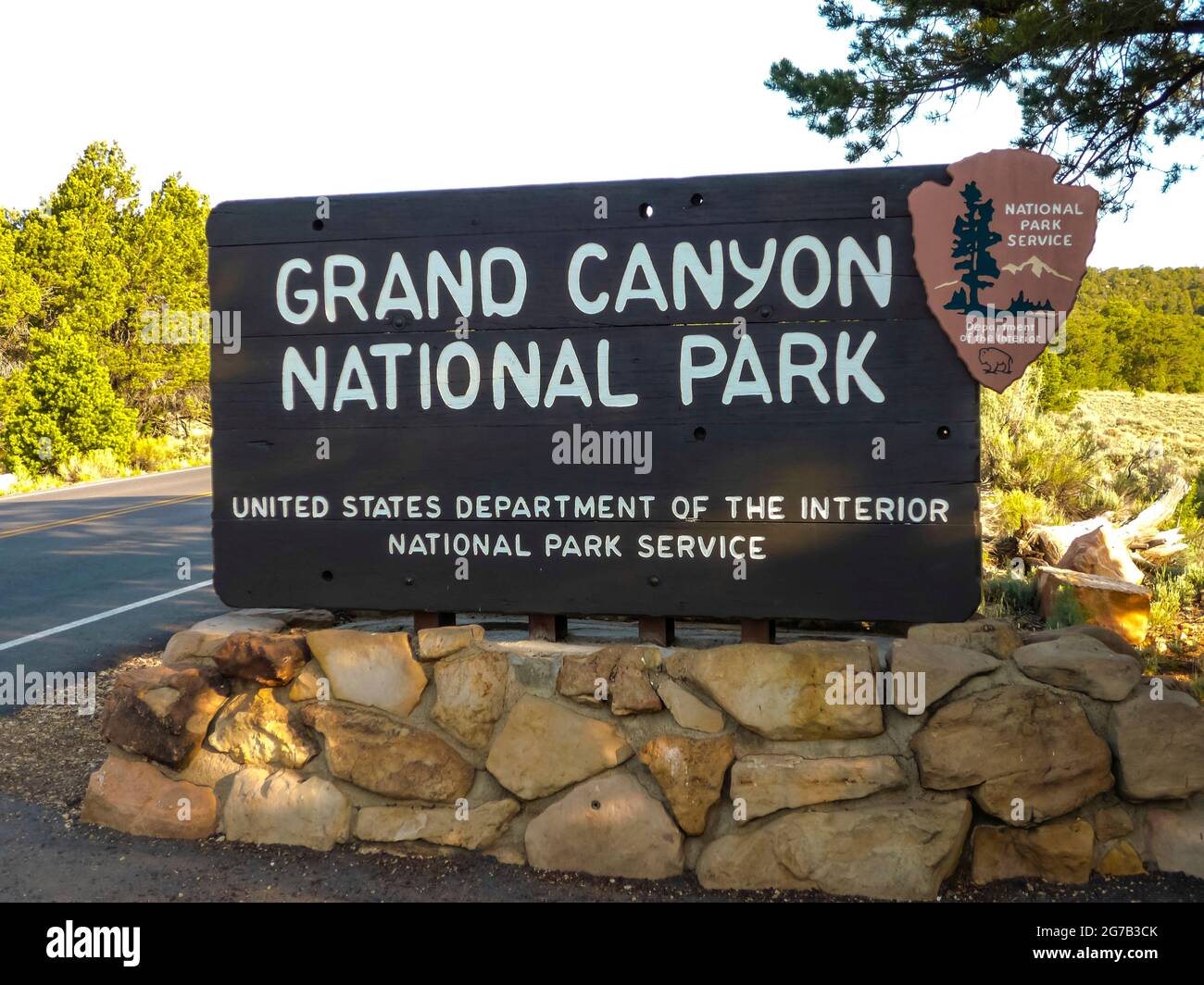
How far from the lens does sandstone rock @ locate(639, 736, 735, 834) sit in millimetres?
3713

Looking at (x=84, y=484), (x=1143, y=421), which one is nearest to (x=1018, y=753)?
(x=1143, y=421)

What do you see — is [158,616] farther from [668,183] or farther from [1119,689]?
[1119,689]

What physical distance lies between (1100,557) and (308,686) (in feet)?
15.3

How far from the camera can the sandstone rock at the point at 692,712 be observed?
3.77 metres

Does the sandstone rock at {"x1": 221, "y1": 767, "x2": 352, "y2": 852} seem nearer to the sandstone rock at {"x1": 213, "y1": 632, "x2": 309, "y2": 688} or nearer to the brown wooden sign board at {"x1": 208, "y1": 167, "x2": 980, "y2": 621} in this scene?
the sandstone rock at {"x1": 213, "y1": 632, "x2": 309, "y2": 688}

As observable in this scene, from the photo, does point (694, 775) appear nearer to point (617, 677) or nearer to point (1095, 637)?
point (617, 677)

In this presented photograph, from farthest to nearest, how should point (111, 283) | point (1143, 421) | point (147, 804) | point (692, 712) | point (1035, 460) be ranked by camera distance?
point (111, 283) < point (1143, 421) < point (1035, 460) < point (147, 804) < point (692, 712)

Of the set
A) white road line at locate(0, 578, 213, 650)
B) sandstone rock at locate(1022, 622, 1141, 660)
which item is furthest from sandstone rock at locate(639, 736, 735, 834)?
white road line at locate(0, 578, 213, 650)

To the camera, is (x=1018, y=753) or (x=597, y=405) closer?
(x=1018, y=753)

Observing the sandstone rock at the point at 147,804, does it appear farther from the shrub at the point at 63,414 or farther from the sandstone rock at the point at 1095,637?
the shrub at the point at 63,414

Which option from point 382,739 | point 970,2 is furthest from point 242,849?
point 970,2

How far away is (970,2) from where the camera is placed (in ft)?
20.0

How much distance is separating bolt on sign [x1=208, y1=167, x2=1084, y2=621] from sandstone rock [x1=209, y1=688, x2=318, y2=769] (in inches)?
16.5

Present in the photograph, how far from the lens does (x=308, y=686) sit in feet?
13.5
